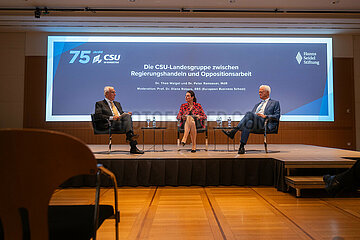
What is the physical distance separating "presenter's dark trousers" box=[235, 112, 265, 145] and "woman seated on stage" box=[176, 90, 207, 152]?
29.1 inches

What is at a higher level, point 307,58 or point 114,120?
point 307,58

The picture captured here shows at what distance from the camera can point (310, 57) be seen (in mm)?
6301

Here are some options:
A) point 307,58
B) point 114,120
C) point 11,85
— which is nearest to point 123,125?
point 114,120

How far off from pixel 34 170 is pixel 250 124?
352cm

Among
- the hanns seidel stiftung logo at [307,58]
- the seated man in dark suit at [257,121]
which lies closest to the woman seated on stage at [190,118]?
the seated man in dark suit at [257,121]

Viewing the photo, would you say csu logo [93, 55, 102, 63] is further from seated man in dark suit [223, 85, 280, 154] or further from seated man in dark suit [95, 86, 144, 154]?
seated man in dark suit [223, 85, 280, 154]

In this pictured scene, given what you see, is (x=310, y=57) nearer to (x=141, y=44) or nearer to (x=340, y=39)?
(x=340, y=39)

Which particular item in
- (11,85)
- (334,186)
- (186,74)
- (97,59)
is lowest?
(334,186)

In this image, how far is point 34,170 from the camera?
2.43 feet

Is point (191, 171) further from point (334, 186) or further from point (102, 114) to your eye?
point (334, 186)

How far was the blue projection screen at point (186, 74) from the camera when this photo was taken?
6.16m

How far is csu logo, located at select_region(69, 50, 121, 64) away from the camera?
20.2 feet

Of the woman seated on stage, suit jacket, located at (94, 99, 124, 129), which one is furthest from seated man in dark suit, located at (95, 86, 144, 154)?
the woman seated on stage

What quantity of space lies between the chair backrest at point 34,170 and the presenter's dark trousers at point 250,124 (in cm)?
341
